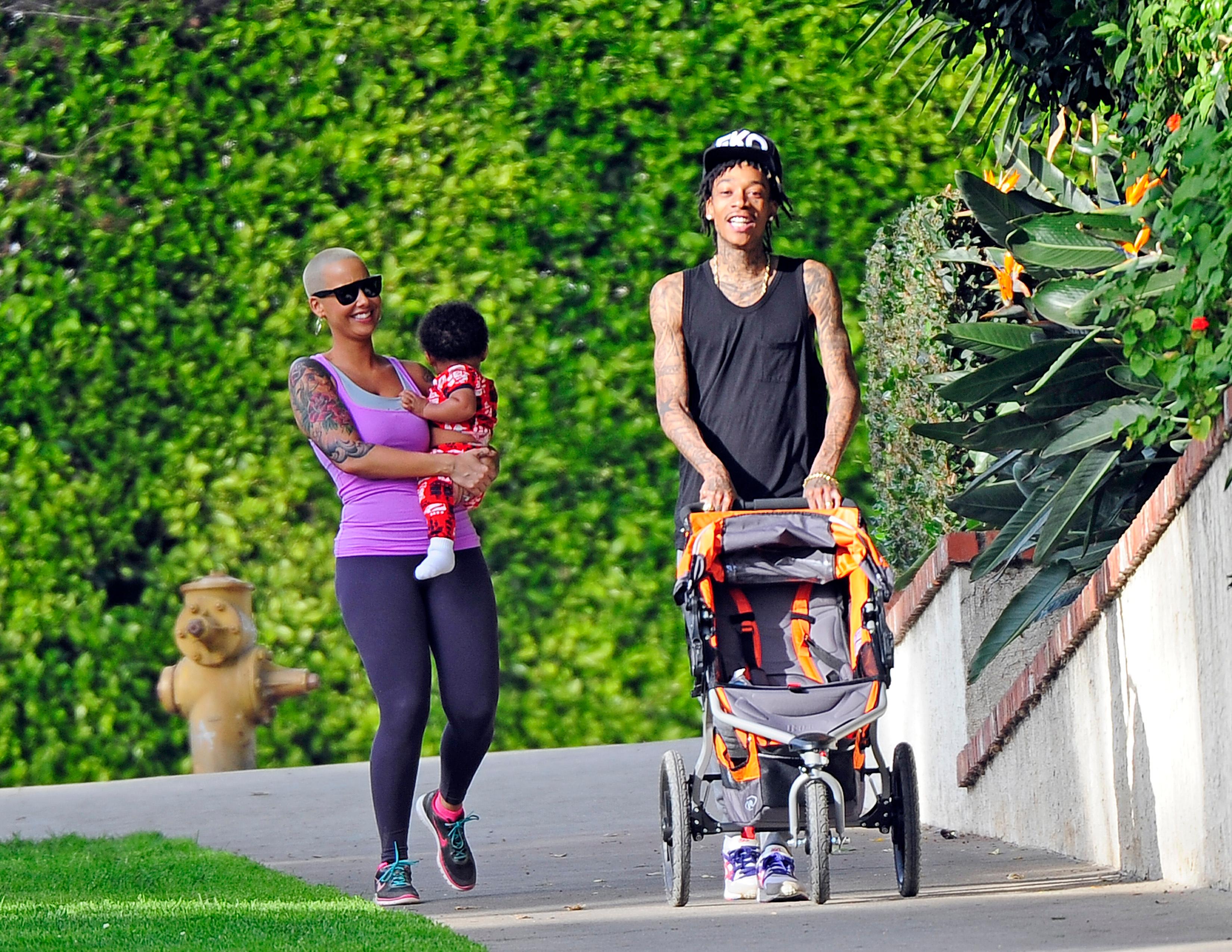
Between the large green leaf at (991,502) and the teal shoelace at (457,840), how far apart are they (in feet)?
6.05

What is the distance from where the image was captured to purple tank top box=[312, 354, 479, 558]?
4.93m

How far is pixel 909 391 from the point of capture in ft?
21.7

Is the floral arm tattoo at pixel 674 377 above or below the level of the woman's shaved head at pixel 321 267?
below

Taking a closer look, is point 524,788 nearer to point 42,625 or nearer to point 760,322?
point 42,625

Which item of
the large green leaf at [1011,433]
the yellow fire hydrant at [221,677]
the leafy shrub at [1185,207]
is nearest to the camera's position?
A: the leafy shrub at [1185,207]

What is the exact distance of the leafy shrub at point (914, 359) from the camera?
20.5 feet

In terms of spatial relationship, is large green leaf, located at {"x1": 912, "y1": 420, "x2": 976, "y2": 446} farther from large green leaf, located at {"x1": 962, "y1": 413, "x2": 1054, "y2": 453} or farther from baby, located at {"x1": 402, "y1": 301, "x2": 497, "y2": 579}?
baby, located at {"x1": 402, "y1": 301, "x2": 497, "y2": 579}

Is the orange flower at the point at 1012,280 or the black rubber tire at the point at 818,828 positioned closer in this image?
the black rubber tire at the point at 818,828

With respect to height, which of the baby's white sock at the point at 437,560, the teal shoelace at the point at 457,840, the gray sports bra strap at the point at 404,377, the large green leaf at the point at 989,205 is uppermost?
the large green leaf at the point at 989,205

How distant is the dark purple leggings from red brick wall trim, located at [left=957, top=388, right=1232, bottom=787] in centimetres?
152

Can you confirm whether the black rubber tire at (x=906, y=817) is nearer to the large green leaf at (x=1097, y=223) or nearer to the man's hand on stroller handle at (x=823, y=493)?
the man's hand on stroller handle at (x=823, y=493)

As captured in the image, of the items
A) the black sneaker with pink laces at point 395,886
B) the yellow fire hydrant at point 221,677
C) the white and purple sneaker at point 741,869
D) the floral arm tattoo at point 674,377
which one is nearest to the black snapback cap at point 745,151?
the floral arm tattoo at point 674,377

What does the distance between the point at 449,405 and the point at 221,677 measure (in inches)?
134

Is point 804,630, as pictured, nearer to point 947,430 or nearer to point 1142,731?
point 1142,731
